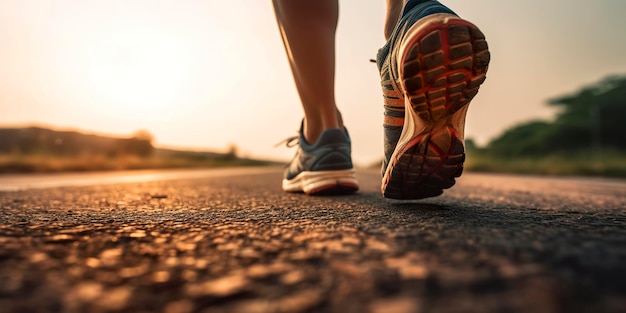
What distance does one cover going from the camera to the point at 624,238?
0.55m

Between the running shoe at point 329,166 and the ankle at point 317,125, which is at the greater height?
the ankle at point 317,125

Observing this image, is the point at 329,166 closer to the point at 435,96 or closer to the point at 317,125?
the point at 317,125

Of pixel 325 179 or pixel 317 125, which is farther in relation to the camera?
pixel 317 125

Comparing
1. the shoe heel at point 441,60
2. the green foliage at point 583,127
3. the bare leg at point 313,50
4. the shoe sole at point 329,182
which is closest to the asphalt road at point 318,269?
the shoe heel at point 441,60

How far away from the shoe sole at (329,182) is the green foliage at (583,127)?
19.6 metres

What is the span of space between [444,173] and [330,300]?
2.52 feet

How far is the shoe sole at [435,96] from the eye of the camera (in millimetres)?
850

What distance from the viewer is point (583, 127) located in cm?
1936

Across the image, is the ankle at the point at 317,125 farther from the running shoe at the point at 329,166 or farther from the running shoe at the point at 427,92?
the running shoe at the point at 427,92

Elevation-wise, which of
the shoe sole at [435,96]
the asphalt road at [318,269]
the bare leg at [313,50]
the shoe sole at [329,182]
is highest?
the bare leg at [313,50]

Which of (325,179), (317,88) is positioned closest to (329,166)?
(325,179)

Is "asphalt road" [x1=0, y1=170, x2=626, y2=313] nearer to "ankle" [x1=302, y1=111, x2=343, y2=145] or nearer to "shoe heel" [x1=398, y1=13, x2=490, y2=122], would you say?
"shoe heel" [x1=398, y1=13, x2=490, y2=122]

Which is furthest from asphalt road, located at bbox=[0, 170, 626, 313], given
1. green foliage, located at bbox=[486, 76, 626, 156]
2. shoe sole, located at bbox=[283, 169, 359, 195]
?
green foliage, located at bbox=[486, 76, 626, 156]

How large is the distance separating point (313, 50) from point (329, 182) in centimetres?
52
